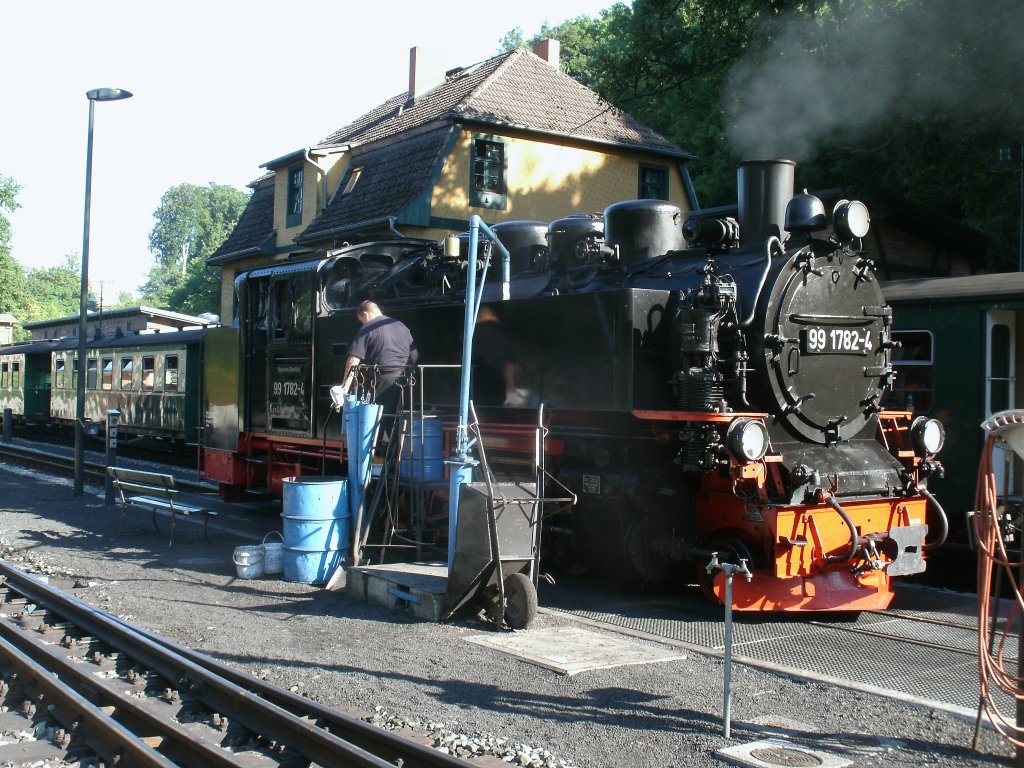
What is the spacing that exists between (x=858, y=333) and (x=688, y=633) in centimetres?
258

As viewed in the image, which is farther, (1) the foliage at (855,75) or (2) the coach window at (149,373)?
(2) the coach window at (149,373)

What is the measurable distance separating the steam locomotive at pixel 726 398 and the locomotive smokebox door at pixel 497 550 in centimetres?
101

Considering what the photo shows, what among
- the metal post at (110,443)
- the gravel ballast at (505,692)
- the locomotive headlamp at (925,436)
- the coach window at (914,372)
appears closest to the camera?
the gravel ballast at (505,692)

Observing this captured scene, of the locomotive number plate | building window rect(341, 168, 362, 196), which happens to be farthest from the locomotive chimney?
building window rect(341, 168, 362, 196)

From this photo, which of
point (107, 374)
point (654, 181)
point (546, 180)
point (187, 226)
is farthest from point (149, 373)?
point (187, 226)

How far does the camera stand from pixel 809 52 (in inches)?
483

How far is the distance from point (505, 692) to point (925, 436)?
4089mm

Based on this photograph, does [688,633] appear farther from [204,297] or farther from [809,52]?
[204,297]

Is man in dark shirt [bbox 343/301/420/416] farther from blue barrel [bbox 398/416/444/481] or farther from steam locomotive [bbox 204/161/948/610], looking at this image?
steam locomotive [bbox 204/161/948/610]

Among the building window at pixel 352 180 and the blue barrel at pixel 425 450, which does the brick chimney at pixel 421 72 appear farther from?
the blue barrel at pixel 425 450

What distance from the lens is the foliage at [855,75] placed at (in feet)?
38.7

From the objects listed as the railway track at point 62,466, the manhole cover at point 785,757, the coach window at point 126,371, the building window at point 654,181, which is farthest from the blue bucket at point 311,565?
the building window at point 654,181

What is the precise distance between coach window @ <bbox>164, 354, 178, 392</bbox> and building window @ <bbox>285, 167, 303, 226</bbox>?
22.6 ft

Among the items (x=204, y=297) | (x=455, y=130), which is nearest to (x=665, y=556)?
(x=455, y=130)
